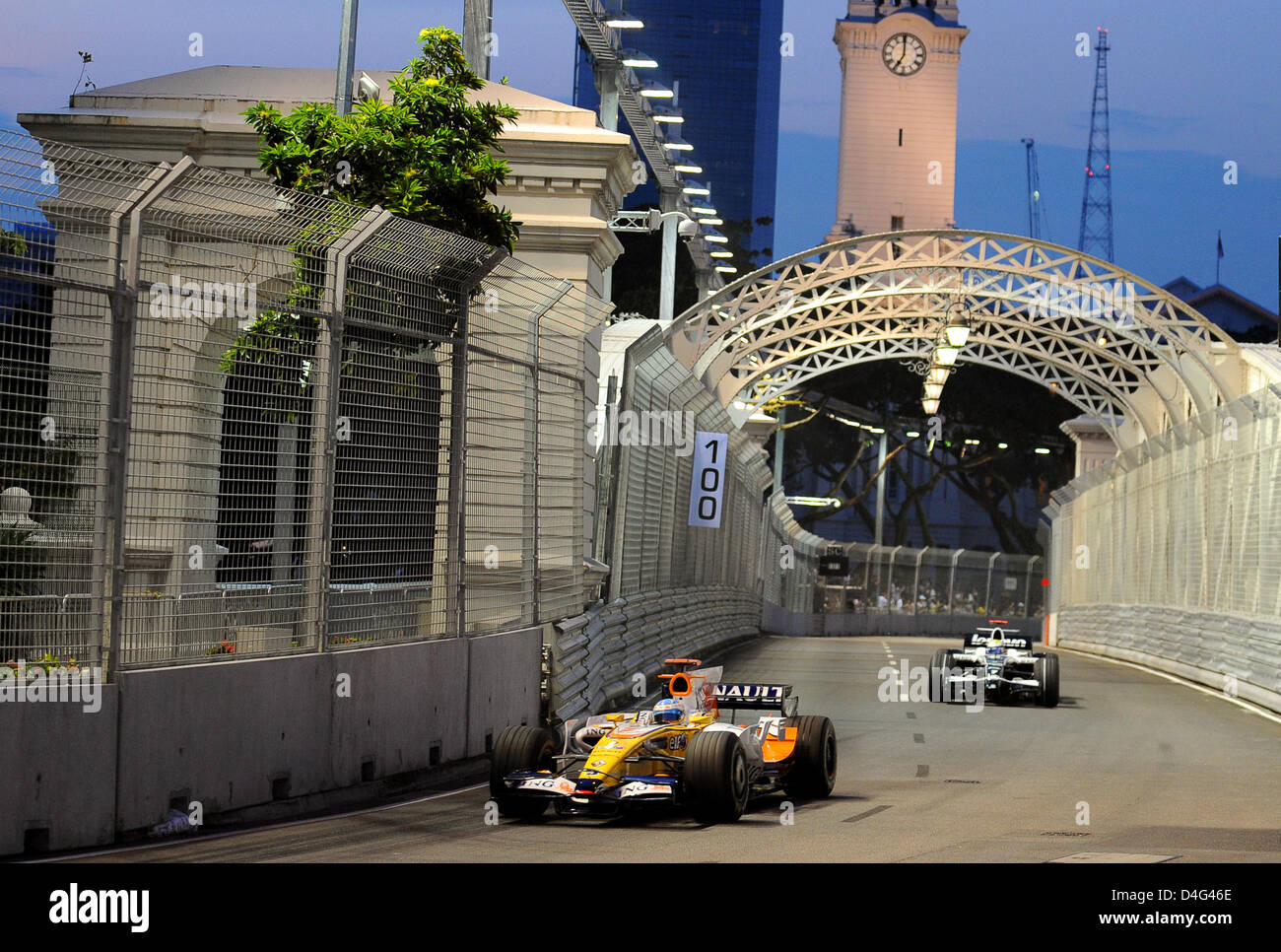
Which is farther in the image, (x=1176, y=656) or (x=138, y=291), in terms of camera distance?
(x=1176, y=656)

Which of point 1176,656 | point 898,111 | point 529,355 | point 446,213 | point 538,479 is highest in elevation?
point 898,111

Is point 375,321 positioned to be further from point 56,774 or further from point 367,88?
point 367,88

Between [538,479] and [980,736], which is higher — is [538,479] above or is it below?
above

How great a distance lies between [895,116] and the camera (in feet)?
231

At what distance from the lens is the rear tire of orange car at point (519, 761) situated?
10133 mm

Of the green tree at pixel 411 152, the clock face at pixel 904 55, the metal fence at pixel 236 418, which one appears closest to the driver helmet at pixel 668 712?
the metal fence at pixel 236 418

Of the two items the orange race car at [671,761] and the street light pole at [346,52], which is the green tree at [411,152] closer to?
the street light pole at [346,52]

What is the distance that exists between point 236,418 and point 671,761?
3231mm

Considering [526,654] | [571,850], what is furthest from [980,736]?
[571,850]

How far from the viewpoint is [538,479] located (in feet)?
48.2
